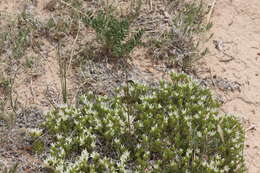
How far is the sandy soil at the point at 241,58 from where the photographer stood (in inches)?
216

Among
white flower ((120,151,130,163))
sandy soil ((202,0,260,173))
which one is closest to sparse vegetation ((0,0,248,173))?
white flower ((120,151,130,163))

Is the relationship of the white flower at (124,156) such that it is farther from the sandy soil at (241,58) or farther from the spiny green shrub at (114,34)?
the spiny green shrub at (114,34)

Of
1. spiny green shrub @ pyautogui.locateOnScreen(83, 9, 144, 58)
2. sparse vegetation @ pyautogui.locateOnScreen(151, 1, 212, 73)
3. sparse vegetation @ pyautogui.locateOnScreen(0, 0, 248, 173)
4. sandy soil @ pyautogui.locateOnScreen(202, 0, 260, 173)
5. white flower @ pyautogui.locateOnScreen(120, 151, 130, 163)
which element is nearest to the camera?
white flower @ pyautogui.locateOnScreen(120, 151, 130, 163)

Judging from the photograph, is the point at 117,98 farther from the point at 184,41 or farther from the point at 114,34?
the point at 184,41

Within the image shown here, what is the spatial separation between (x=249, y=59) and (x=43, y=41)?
3.19 meters

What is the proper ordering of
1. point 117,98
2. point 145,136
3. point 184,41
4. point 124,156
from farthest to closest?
point 184,41 < point 117,98 < point 145,136 < point 124,156

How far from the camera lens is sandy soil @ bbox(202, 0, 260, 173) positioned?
18.0 ft

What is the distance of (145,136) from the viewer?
4.71 meters

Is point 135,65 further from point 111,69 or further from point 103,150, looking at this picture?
point 103,150

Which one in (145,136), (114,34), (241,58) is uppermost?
(114,34)

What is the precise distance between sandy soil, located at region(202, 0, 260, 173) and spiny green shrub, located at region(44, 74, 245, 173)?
1.57 ft

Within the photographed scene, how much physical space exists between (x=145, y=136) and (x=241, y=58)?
8.34 ft

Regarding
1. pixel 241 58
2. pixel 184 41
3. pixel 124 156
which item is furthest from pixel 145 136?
pixel 241 58

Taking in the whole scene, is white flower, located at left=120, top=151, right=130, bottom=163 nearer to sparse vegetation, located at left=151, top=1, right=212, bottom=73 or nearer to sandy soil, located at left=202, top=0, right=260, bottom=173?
sandy soil, located at left=202, top=0, right=260, bottom=173
